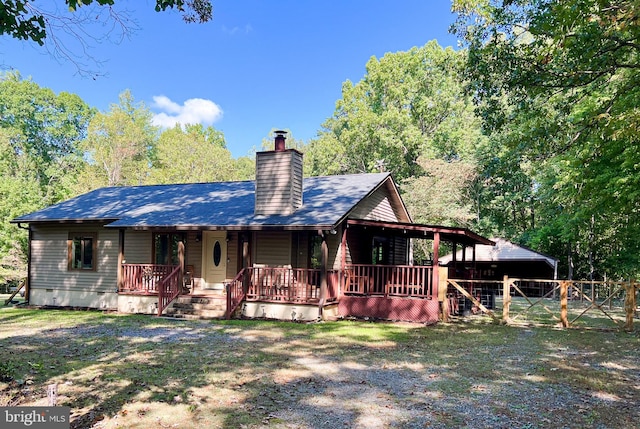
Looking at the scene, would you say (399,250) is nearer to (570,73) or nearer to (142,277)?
(142,277)

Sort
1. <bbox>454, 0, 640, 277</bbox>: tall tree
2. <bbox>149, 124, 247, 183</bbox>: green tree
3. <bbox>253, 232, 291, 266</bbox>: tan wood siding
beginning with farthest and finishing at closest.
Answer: <bbox>149, 124, 247, 183</bbox>: green tree < <bbox>253, 232, 291, 266</bbox>: tan wood siding < <bbox>454, 0, 640, 277</bbox>: tall tree

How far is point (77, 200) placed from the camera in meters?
17.5

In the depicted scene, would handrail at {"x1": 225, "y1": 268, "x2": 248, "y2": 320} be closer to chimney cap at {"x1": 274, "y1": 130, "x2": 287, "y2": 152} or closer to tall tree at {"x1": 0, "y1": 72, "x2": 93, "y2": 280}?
chimney cap at {"x1": 274, "y1": 130, "x2": 287, "y2": 152}

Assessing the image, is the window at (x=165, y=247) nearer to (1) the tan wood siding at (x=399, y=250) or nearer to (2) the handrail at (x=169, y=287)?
(2) the handrail at (x=169, y=287)

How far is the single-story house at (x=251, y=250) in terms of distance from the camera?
12156 millimetres

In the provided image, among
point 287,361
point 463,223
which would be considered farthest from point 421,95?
point 287,361

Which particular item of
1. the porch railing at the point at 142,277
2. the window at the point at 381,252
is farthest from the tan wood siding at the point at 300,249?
the porch railing at the point at 142,277

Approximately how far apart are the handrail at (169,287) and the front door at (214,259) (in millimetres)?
1106

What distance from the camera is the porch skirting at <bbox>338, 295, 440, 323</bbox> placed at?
38.8ft

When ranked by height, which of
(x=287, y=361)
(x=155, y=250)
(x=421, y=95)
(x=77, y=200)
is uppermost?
(x=421, y=95)

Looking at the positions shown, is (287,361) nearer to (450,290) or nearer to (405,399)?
(405,399)

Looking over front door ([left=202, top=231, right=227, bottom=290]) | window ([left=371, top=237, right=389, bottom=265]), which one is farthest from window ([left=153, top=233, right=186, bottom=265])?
window ([left=371, top=237, right=389, bottom=265])

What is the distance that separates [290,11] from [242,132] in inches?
1377

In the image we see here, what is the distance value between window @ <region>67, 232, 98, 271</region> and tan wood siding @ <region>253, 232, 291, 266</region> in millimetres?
5798
